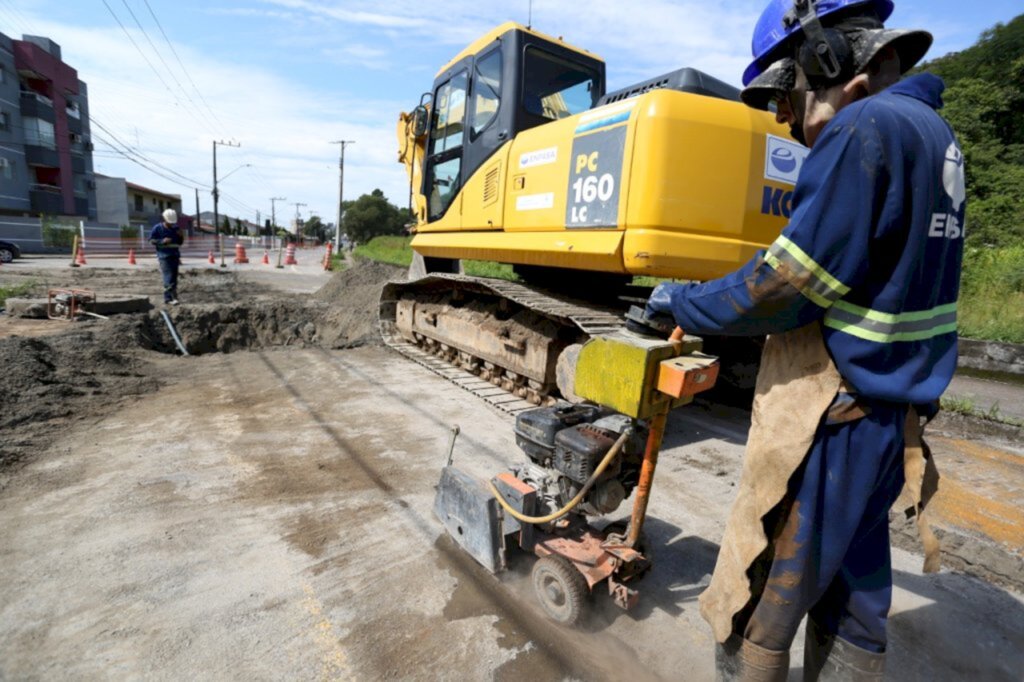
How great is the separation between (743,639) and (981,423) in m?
4.91

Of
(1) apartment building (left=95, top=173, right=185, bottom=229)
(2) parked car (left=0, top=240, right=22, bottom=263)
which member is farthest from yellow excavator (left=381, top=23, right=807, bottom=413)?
(1) apartment building (left=95, top=173, right=185, bottom=229)

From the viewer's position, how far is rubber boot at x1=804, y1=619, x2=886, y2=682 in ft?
4.83

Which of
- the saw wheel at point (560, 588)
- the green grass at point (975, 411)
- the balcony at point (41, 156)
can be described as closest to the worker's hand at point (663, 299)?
the saw wheel at point (560, 588)

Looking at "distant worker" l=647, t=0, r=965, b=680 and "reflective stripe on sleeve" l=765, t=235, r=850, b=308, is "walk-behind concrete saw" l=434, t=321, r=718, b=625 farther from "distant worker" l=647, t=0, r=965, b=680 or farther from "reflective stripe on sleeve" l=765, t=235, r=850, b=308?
"reflective stripe on sleeve" l=765, t=235, r=850, b=308

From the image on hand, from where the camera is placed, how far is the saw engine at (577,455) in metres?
2.21

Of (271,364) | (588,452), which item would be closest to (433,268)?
(271,364)

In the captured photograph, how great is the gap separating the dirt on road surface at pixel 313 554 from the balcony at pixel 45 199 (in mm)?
40964

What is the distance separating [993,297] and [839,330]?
1149 cm

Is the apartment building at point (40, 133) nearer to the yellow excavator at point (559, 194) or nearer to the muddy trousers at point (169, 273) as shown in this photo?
the muddy trousers at point (169, 273)

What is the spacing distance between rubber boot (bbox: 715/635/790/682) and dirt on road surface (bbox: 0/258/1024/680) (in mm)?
611

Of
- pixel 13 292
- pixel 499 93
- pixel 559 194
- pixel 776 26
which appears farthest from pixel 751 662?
pixel 13 292

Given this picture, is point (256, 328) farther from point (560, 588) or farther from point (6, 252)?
point (6, 252)

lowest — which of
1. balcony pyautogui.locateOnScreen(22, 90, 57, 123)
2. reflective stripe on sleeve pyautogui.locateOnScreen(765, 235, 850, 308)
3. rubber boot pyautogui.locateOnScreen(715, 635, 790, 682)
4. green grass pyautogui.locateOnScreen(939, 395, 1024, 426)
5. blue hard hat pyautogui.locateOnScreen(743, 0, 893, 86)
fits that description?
green grass pyautogui.locateOnScreen(939, 395, 1024, 426)

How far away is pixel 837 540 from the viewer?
4.44 feet
